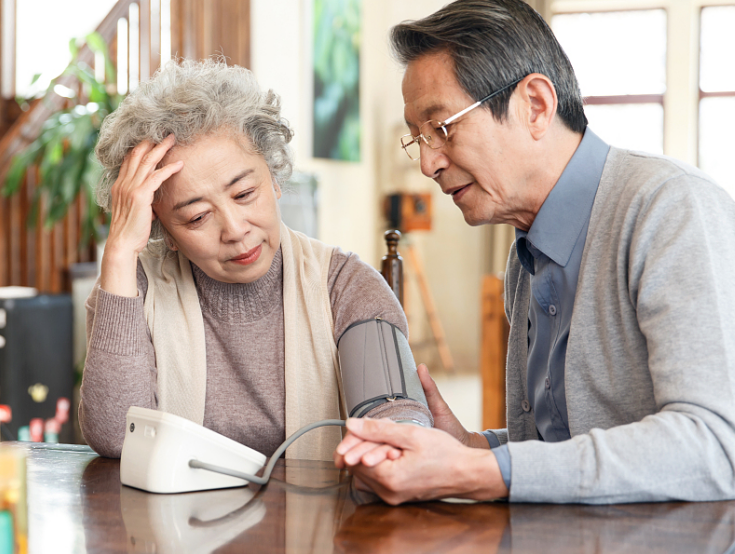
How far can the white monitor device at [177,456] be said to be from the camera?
100 centimetres

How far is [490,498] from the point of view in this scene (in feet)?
3.03

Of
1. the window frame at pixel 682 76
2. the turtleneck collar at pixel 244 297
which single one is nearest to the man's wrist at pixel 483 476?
the turtleneck collar at pixel 244 297

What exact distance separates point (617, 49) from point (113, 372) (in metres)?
6.35

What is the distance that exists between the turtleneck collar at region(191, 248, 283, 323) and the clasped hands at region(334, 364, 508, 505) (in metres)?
0.59

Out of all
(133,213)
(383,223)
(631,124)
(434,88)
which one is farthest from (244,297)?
(631,124)

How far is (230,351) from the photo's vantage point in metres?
1.48

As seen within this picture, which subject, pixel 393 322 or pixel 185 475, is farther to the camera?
pixel 393 322

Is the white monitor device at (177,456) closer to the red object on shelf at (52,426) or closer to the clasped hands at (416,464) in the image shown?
the clasped hands at (416,464)

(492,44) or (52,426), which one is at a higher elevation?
(492,44)

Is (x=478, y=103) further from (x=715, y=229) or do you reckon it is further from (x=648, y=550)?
(x=648, y=550)

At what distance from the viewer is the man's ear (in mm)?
1243

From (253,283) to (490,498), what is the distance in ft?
2.44

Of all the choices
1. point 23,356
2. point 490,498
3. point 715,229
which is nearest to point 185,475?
point 490,498

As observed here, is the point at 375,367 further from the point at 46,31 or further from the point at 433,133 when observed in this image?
the point at 46,31
